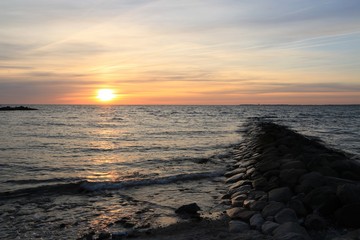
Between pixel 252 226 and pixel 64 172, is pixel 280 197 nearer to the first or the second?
pixel 252 226

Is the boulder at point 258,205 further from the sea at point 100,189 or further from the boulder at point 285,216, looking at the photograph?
the sea at point 100,189

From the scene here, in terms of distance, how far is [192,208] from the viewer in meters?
7.39

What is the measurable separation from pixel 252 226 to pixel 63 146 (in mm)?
15346

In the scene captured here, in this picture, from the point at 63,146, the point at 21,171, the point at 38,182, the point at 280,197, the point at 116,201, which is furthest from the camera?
the point at 63,146

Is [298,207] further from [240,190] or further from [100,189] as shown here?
[100,189]

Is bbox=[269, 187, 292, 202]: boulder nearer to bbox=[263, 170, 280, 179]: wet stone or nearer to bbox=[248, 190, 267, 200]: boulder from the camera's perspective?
bbox=[248, 190, 267, 200]: boulder

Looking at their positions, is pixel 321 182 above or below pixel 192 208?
above

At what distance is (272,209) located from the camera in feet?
21.5

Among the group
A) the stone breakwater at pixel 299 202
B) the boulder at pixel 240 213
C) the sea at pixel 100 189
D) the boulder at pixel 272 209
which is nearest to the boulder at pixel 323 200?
the stone breakwater at pixel 299 202

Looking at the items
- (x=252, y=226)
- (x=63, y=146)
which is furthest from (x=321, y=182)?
(x=63, y=146)

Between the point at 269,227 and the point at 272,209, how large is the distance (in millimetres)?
843

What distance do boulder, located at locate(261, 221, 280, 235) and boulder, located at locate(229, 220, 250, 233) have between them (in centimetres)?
30

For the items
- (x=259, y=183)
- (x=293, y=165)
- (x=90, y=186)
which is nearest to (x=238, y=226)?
(x=259, y=183)

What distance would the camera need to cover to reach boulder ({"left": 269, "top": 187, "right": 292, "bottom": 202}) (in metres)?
7.21
